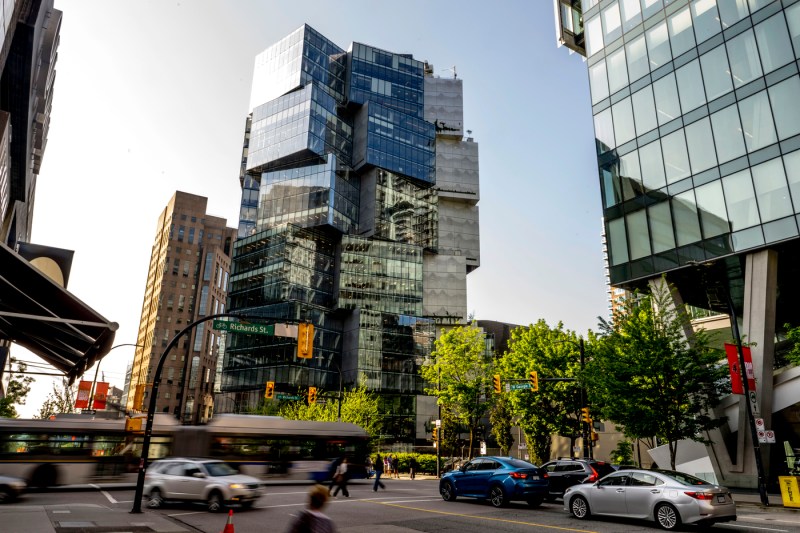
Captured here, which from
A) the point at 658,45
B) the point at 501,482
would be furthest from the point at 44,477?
the point at 658,45

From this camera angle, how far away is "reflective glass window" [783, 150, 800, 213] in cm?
2577

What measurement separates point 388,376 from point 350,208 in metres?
31.6

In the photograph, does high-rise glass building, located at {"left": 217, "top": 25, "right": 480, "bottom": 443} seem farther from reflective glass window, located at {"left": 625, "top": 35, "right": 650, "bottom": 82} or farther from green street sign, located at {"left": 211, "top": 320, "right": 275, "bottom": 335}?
green street sign, located at {"left": 211, "top": 320, "right": 275, "bottom": 335}

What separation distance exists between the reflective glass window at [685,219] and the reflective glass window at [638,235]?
1.92m

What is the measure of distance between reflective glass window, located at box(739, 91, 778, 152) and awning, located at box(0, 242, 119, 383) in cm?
3142

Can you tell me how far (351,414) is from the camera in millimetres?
53969

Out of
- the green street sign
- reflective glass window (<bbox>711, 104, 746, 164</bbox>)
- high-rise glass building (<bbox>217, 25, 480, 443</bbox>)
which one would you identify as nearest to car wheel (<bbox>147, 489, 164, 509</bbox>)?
the green street sign

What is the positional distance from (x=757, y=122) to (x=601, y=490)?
2333 centimetres

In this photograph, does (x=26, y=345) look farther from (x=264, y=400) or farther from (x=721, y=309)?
(x=264, y=400)

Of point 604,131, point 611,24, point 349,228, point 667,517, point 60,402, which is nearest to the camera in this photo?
point 667,517

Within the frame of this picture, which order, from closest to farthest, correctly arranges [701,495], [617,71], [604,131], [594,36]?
[701,495]
[617,71]
[604,131]
[594,36]

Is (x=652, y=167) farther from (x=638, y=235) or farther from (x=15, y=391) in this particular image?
(x=15, y=391)

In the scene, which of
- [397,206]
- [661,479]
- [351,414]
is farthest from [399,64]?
[661,479]

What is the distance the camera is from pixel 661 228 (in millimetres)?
31812
